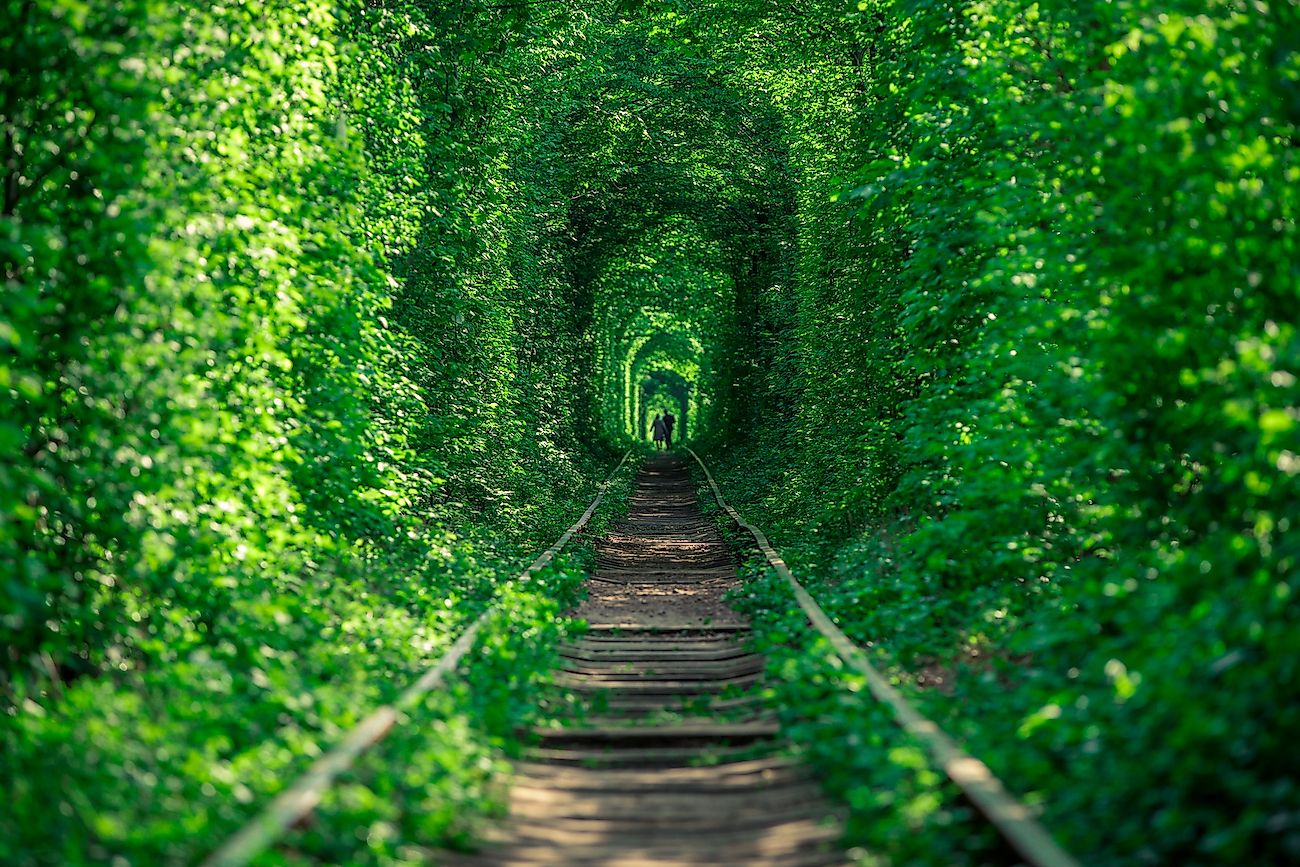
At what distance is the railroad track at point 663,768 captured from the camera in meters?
4.87

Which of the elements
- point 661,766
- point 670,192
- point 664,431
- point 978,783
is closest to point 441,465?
point 661,766

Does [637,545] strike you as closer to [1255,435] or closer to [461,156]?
[461,156]

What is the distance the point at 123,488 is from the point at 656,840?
344 cm

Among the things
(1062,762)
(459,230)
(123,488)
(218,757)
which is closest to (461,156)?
(459,230)

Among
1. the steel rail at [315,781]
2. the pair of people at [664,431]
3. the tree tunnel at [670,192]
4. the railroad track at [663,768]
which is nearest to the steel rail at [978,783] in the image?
the railroad track at [663,768]

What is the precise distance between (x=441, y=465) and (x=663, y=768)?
873 cm

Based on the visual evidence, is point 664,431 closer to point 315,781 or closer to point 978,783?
point 978,783

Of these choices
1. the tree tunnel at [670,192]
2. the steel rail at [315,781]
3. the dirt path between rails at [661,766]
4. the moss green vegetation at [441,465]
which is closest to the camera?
A: the steel rail at [315,781]

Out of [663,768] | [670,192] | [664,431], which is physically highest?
[670,192]

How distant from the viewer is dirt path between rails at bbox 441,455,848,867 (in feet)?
17.2

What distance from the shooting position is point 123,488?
6.57 metres

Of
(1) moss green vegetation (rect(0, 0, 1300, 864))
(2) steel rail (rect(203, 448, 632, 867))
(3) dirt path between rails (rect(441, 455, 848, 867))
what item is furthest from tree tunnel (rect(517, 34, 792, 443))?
(2) steel rail (rect(203, 448, 632, 867))

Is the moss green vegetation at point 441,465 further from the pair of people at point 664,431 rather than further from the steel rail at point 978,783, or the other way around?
the pair of people at point 664,431

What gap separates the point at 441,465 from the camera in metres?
14.9
